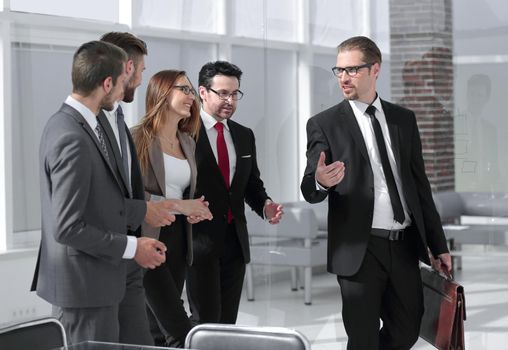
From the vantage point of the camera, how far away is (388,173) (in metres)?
4.57

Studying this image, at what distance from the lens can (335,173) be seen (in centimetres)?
439

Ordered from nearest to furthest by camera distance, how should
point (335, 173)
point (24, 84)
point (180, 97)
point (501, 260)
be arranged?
point (335, 173) < point (180, 97) < point (501, 260) < point (24, 84)

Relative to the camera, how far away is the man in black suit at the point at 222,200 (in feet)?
16.9

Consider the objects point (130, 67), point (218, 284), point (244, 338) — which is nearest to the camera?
point (244, 338)

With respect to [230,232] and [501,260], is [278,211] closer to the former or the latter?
[230,232]

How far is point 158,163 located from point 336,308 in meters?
2.05

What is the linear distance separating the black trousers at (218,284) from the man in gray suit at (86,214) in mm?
1378

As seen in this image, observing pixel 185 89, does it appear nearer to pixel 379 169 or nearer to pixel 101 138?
pixel 379 169

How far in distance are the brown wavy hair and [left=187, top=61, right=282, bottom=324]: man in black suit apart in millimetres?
333

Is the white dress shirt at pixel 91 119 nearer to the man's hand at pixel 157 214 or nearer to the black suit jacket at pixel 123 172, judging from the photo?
the black suit jacket at pixel 123 172

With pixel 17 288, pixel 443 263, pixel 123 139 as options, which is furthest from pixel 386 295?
pixel 17 288

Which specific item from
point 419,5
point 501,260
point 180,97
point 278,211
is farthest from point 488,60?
point 180,97

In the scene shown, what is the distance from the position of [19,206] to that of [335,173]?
13.3ft

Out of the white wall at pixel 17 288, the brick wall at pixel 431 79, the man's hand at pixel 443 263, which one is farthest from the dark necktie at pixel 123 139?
the white wall at pixel 17 288
